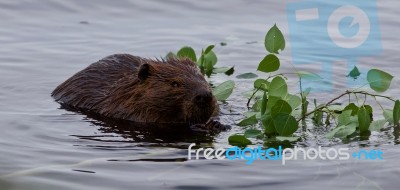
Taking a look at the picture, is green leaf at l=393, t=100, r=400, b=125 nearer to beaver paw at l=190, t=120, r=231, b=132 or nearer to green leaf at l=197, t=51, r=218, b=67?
beaver paw at l=190, t=120, r=231, b=132

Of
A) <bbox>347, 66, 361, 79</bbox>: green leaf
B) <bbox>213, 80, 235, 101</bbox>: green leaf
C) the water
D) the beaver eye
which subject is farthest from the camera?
<bbox>347, 66, 361, 79</bbox>: green leaf

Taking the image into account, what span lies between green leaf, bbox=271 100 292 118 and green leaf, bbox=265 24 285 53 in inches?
18.7

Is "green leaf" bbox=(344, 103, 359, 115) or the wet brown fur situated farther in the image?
the wet brown fur

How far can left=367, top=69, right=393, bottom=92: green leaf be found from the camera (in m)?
6.16

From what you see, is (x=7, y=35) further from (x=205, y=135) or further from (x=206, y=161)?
(x=206, y=161)

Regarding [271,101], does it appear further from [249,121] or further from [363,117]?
[363,117]

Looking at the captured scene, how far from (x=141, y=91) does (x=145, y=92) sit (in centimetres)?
3

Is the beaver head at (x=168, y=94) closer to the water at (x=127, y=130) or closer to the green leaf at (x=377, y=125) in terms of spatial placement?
the water at (x=127, y=130)

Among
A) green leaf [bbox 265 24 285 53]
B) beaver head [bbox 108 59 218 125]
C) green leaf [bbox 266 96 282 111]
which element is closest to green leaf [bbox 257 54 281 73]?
green leaf [bbox 265 24 285 53]

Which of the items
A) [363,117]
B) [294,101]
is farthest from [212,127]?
[363,117]

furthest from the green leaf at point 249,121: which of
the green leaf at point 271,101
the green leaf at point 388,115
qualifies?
the green leaf at point 388,115

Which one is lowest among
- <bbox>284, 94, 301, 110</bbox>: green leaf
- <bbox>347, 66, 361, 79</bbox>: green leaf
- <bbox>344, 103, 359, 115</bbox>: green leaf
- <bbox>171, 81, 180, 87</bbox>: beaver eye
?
<bbox>344, 103, 359, 115</bbox>: green leaf

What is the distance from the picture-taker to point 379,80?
619cm

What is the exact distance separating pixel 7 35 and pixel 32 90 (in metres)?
1.87
